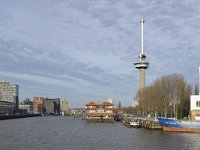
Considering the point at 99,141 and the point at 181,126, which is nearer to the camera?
the point at 99,141

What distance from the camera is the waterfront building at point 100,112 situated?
7554 inches

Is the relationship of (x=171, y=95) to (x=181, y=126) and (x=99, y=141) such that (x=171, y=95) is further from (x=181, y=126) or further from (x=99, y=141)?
(x=99, y=141)

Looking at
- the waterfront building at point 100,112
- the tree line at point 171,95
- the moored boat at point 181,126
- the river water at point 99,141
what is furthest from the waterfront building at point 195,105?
the waterfront building at point 100,112

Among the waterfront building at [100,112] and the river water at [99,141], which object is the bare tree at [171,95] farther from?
the waterfront building at [100,112]

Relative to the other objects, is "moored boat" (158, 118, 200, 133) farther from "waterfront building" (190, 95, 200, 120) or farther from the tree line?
the tree line

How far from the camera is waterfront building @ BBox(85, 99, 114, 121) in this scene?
630 feet

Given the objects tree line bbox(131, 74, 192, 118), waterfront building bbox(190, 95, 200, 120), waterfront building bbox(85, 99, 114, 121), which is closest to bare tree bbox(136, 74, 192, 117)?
tree line bbox(131, 74, 192, 118)

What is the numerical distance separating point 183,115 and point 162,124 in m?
Answer: 36.7

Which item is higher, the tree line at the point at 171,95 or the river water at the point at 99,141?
the tree line at the point at 171,95

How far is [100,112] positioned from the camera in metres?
192

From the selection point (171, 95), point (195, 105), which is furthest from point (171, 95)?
point (195, 105)

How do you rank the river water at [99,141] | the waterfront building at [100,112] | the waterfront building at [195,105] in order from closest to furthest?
the river water at [99,141]
the waterfront building at [195,105]
the waterfront building at [100,112]

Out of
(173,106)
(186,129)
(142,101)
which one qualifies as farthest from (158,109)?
(186,129)

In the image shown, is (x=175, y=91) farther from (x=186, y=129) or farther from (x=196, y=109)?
(x=186, y=129)
